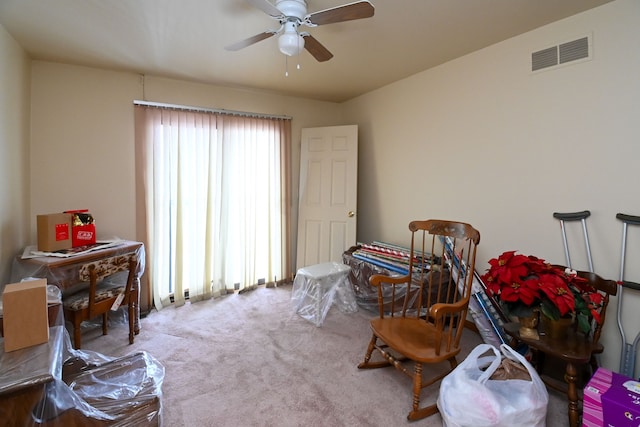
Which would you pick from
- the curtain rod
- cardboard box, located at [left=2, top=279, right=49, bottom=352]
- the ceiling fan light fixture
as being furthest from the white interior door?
cardboard box, located at [left=2, top=279, right=49, bottom=352]


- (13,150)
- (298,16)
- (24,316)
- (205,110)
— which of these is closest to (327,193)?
(205,110)

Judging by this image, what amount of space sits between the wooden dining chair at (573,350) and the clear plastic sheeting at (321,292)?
146cm

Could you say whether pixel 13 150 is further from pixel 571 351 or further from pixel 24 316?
pixel 571 351

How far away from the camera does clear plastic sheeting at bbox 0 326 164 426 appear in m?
0.99

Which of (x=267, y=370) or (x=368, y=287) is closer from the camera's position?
(x=267, y=370)

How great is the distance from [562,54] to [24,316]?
3.28m

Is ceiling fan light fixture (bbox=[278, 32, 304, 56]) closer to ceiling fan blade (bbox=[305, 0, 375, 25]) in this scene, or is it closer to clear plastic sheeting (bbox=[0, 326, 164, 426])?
ceiling fan blade (bbox=[305, 0, 375, 25])

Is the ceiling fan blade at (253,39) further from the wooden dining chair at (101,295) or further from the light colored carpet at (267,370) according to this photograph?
the light colored carpet at (267,370)

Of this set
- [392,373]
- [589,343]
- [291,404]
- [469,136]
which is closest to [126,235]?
[291,404]

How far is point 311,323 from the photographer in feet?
9.04

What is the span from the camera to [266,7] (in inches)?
60.2

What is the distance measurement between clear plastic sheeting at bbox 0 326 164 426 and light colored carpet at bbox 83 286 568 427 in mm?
304

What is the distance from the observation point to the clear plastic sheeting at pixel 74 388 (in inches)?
38.9

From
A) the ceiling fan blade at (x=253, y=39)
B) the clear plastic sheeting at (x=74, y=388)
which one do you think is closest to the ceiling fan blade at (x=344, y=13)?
the ceiling fan blade at (x=253, y=39)
